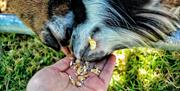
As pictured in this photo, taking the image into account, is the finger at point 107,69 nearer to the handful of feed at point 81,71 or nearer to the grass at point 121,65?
the handful of feed at point 81,71

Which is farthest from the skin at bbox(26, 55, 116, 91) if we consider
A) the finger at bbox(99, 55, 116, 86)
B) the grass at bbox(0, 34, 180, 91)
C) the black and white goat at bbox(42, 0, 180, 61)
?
the grass at bbox(0, 34, 180, 91)

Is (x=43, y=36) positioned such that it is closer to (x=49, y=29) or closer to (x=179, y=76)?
(x=49, y=29)

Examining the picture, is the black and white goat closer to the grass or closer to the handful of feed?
the handful of feed

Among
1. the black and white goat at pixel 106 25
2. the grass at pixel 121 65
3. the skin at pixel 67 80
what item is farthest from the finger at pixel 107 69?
the grass at pixel 121 65

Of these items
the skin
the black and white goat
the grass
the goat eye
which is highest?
the black and white goat

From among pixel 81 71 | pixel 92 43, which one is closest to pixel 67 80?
pixel 81 71
